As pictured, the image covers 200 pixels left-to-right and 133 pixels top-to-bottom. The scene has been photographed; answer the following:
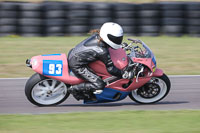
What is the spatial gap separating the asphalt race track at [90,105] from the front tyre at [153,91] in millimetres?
117

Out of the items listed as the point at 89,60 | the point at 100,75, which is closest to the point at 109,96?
the point at 100,75

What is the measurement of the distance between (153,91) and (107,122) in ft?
5.22

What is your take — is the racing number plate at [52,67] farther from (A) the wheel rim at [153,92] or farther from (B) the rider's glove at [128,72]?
(A) the wheel rim at [153,92]

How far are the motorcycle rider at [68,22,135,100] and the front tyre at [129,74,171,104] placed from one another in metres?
0.60

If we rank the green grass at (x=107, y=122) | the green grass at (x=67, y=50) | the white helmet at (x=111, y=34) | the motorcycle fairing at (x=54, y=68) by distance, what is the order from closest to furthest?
the green grass at (x=107, y=122), the white helmet at (x=111, y=34), the motorcycle fairing at (x=54, y=68), the green grass at (x=67, y=50)

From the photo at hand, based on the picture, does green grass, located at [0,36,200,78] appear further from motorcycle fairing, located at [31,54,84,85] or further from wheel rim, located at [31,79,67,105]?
motorcycle fairing, located at [31,54,84,85]

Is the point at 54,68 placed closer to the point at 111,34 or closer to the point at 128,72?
the point at 111,34

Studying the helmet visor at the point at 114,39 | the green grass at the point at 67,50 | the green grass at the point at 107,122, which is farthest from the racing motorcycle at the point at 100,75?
the green grass at the point at 67,50

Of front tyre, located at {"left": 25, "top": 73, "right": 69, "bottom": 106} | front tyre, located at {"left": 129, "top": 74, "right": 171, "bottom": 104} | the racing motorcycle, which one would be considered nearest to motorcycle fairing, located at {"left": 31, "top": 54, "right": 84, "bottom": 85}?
the racing motorcycle

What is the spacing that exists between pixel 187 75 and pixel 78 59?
3893mm

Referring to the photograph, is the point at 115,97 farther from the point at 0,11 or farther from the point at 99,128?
the point at 0,11

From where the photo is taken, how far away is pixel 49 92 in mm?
6895

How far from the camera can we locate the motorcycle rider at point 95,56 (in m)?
6.48

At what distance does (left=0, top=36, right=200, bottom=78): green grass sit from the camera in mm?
10195
